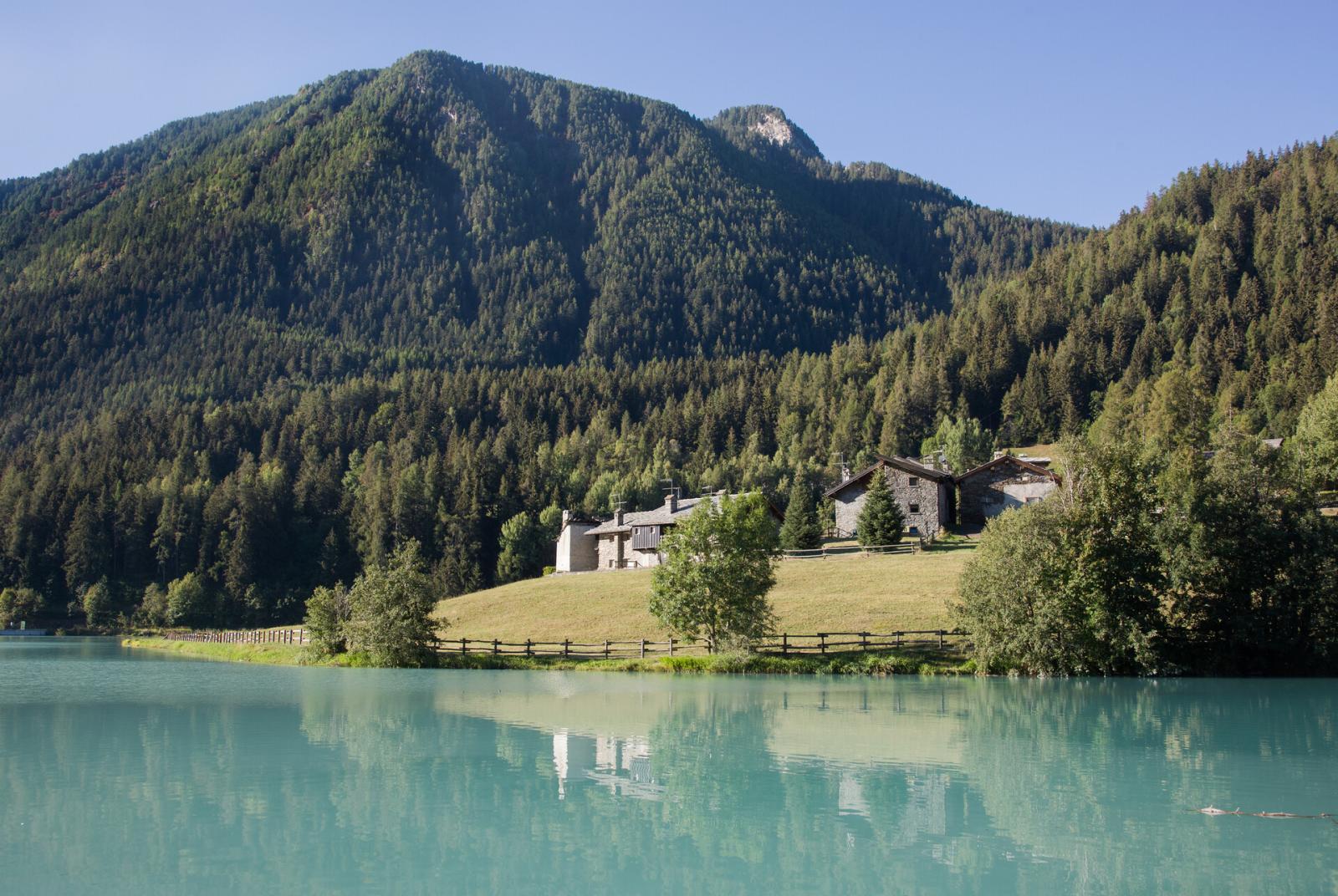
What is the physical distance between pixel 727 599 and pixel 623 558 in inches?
1815

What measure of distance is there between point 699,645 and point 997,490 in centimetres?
4786

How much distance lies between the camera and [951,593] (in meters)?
64.8

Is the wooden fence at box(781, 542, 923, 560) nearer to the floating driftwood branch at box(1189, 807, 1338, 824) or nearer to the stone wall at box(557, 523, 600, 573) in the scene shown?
the stone wall at box(557, 523, 600, 573)

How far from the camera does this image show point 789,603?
6888cm

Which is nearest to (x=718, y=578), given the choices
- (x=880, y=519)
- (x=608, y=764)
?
(x=608, y=764)

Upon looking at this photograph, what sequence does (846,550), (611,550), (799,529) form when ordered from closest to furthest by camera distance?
(846,550) < (799,529) < (611,550)

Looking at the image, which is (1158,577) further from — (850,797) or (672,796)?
(672,796)

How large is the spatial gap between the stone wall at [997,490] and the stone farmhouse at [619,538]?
1750 cm

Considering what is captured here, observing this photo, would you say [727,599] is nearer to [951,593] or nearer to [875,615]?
[875,615]

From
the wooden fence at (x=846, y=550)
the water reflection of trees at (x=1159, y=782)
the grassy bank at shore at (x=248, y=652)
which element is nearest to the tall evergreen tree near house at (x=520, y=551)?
the grassy bank at shore at (x=248, y=652)

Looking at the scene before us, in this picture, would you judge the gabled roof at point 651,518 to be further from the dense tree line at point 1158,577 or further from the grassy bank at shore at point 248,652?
the dense tree line at point 1158,577

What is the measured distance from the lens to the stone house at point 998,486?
96062 mm

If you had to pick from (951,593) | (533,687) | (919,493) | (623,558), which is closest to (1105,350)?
(919,493)

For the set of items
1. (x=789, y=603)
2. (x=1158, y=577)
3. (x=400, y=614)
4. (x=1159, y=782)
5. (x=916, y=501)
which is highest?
(x=916, y=501)
